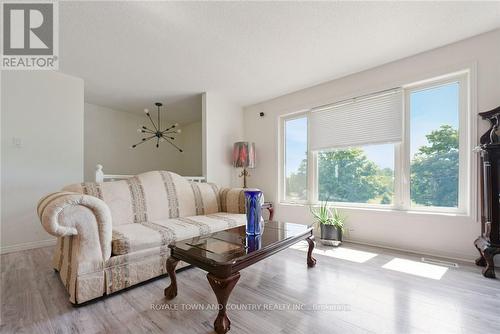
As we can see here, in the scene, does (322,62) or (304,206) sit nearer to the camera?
(322,62)

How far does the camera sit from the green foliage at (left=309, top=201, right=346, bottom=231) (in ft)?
9.57

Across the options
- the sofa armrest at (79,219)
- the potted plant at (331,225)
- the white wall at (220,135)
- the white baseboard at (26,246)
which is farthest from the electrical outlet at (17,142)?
the potted plant at (331,225)

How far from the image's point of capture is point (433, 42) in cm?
231

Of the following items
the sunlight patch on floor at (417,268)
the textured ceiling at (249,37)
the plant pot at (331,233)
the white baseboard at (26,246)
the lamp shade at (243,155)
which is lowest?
the white baseboard at (26,246)

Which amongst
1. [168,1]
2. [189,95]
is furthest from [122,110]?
[168,1]

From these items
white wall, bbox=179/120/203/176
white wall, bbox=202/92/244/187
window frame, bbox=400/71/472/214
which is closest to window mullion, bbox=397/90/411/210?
window frame, bbox=400/71/472/214

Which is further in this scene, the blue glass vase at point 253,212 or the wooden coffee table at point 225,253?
the blue glass vase at point 253,212

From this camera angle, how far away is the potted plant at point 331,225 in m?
2.86

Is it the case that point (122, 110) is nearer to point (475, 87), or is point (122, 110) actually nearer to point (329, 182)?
point (329, 182)

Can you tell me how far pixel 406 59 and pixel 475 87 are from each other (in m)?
0.75

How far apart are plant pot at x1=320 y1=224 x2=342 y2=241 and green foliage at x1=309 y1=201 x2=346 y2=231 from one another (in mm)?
40

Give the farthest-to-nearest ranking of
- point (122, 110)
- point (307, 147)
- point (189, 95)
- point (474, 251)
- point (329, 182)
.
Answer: point (122, 110)
point (189, 95)
point (307, 147)
point (329, 182)
point (474, 251)

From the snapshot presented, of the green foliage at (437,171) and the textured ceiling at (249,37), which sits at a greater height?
the textured ceiling at (249,37)

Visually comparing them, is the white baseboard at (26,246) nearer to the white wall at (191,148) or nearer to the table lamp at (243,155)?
the table lamp at (243,155)
